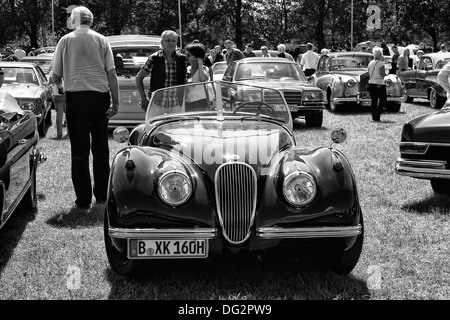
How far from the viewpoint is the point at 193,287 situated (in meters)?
4.64

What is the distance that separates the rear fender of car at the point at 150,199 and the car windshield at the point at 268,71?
33.2 ft

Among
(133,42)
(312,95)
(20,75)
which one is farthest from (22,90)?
(312,95)

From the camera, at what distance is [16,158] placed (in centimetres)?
595

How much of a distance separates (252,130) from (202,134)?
1.45 feet

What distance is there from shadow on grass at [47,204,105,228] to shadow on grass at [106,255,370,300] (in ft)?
5.00

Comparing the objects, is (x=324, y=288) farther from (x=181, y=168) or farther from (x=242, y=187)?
(x=181, y=168)

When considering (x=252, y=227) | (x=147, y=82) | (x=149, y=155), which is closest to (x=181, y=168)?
(x=149, y=155)

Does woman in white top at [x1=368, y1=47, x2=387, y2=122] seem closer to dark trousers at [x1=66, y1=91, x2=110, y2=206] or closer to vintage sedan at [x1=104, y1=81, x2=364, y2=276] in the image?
dark trousers at [x1=66, y1=91, x2=110, y2=206]

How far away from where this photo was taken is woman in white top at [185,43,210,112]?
612 centimetres

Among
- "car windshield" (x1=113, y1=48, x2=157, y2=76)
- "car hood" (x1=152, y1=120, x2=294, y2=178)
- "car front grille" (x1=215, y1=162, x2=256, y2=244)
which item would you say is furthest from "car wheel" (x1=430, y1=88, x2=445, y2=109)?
"car front grille" (x1=215, y1=162, x2=256, y2=244)

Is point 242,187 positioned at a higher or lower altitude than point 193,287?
higher

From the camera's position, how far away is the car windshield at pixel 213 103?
6073 mm
